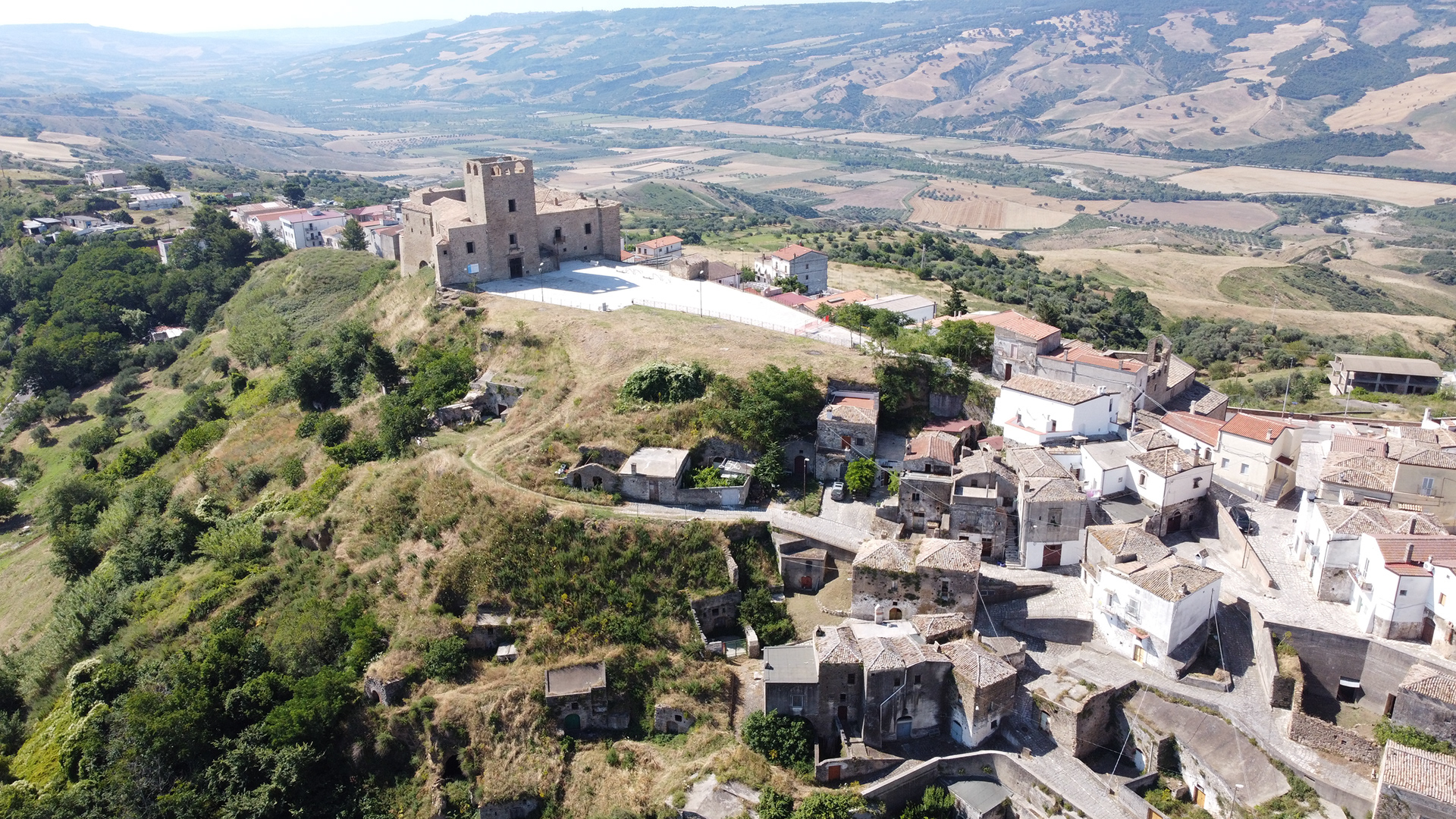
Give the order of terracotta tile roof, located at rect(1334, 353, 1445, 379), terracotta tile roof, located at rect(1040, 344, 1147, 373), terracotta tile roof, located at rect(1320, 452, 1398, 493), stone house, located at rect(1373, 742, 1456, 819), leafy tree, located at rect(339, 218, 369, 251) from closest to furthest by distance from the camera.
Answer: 1. stone house, located at rect(1373, 742, 1456, 819)
2. terracotta tile roof, located at rect(1320, 452, 1398, 493)
3. terracotta tile roof, located at rect(1040, 344, 1147, 373)
4. terracotta tile roof, located at rect(1334, 353, 1445, 379)
5. leafy tree, located at rect(339, 218, 369, 251)

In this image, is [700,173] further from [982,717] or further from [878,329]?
[982,717]

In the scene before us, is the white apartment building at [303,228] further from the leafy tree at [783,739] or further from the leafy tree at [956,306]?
the leafy tree at [783,739]

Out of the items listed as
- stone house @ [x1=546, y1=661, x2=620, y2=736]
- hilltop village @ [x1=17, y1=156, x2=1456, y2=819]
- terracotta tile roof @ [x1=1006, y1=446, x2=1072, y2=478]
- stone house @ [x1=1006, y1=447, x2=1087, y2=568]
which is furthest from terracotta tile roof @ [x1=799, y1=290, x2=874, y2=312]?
stone house @ [x1=546, y1=661, x2=620, y2=736]

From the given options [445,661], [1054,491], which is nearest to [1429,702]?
[1054,491]

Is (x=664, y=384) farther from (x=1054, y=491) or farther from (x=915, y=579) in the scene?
(x=1054, y=491)

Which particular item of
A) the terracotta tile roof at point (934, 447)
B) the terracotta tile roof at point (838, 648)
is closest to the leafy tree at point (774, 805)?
the terracotta tile roof at point (838, 648)

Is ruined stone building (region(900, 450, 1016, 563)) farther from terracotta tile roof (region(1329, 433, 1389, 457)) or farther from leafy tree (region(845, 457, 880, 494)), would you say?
terracotta tile roof (region(1329, 433, 1389, 457))
